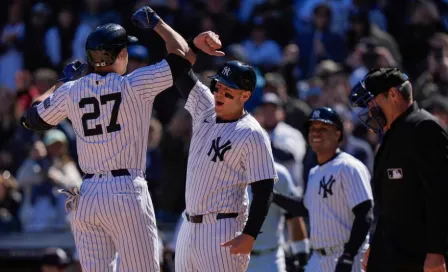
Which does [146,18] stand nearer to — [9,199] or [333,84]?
[333,84]

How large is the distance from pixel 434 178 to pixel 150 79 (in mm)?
1768

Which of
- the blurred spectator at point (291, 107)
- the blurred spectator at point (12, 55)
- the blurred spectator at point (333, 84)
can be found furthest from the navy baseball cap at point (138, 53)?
the blurred spectator at point (12, 55)

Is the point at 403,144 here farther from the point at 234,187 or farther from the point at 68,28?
the point at 68,28

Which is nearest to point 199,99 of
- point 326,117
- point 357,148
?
point 326,117

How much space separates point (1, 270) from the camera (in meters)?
10.9

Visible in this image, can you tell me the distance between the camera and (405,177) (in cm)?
595

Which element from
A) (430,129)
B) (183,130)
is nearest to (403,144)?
(430,129)

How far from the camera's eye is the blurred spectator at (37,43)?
14273 millimetres

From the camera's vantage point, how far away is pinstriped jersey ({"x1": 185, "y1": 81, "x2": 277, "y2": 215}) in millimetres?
6062

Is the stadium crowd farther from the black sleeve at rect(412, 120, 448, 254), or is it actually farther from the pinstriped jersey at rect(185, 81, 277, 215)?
the black sleeve at rect(412, 120, 448, 254)

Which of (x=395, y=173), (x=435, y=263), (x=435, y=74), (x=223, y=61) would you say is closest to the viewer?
(x=435, y=263)

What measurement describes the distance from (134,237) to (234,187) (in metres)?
0.73

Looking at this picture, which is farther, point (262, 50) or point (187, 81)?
point (262, 50)

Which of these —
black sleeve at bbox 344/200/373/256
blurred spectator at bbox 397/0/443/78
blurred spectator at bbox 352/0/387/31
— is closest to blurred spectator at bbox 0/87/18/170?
blurred spectator at bbox 352/0/387/31
